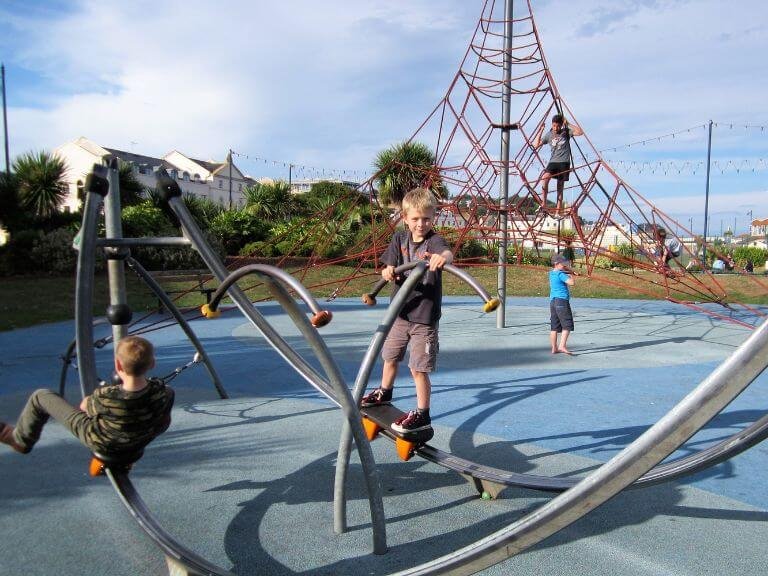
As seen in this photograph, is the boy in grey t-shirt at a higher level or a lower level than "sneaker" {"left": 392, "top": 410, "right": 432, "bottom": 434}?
higher

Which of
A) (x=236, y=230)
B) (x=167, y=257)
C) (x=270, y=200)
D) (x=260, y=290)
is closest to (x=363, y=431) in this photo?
(x=260, y=290)

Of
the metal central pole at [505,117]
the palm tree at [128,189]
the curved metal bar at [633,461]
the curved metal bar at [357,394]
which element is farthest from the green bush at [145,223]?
the curved metal bar at [633,461]

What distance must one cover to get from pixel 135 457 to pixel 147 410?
0.30 metres

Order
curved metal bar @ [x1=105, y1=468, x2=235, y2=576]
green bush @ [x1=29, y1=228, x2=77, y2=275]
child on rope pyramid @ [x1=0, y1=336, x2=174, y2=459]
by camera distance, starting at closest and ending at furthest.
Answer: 1. curved metal bar @ [x1=105, y1=468, x2=235, y2=576]
2. child on rope pyramid @ [x1=0, y1=336, x2=174, y2=459]
3. green bush @ [x1=29, y1=228, x2=77, y2=275]

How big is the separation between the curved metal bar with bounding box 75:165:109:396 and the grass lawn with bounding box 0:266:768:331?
26.7 feet

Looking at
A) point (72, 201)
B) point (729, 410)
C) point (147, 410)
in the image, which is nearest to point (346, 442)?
point (147, 410)

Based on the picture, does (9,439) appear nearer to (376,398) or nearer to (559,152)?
(376,398)

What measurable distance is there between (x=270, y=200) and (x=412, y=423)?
25.7 metres

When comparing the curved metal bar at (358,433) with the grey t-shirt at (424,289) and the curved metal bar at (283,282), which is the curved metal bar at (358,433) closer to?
the curved metal bar at (283,282)

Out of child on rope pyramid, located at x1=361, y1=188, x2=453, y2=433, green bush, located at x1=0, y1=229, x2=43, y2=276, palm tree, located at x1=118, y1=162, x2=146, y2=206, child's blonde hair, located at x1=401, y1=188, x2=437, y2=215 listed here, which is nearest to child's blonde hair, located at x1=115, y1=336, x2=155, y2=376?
child on rope pyramid, located at x1=361, y1=188, x2=453, y2=433

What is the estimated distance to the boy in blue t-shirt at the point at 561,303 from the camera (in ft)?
26.1

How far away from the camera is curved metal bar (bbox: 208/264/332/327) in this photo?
2.32m

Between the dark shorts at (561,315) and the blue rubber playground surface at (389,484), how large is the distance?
0.65 metres

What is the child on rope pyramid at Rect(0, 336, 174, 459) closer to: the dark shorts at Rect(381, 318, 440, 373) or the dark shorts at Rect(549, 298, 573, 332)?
the dark shorts at Rect(381, 318, 440, 373)
